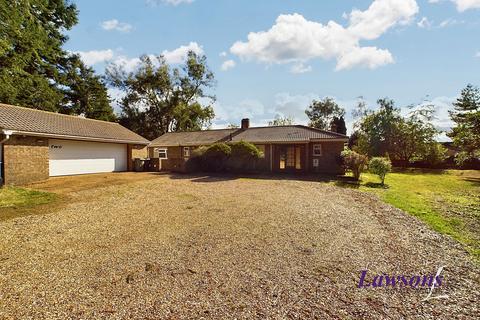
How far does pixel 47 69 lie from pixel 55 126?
1571 centimetres

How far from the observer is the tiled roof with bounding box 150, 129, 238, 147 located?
875 inches

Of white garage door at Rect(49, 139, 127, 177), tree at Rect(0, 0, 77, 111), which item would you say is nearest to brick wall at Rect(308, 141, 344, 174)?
white garage door at Rect(49, 139, 127, 177)

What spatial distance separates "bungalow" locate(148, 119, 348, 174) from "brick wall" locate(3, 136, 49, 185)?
28.7ft

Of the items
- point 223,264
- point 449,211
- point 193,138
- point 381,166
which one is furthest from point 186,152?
point 223,264

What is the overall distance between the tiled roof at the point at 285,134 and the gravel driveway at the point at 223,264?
10459mm

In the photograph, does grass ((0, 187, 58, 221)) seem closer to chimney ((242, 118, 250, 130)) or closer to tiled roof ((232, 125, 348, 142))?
tiled roof ((232, 125, 348, 142))

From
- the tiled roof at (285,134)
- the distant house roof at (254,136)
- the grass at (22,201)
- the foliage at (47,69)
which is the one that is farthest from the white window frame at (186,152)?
the grass at (22,201)

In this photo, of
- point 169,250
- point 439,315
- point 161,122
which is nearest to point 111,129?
point 161,122

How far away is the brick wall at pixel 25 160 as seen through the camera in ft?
39.3

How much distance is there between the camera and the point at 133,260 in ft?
14.3

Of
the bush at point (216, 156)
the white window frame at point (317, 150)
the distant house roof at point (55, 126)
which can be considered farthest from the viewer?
the bush at point (216, 156)

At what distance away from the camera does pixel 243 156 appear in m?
18.2

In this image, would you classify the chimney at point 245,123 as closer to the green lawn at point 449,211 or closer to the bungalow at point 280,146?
the bungalow at point 280,146

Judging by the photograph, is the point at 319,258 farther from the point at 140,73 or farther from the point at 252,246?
the point at 140,73
